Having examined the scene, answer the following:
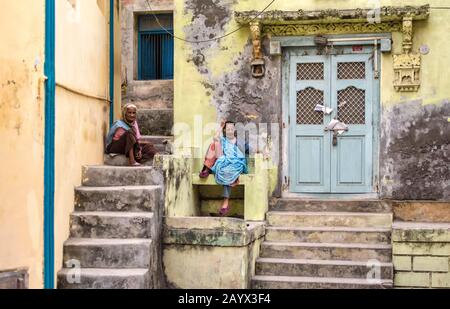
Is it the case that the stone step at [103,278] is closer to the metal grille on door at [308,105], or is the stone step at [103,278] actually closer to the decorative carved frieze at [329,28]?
the metal grille on door at [308,105]

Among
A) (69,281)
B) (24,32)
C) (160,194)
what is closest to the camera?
(24,32)

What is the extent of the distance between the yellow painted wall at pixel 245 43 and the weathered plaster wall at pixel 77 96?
1109 millimetres

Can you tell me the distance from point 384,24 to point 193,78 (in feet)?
9.41

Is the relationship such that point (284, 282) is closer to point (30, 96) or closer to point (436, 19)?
point (30, 96)

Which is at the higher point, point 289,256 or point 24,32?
point 24,32

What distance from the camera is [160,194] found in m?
7.64

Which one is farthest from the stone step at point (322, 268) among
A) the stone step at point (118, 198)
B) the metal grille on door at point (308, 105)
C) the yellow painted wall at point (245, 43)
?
the yellow painted wall at point (245, 43)

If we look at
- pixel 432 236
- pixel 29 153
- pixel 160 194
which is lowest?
pixel 432 236

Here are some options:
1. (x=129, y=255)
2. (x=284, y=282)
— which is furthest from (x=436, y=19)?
(x=129, y=255)

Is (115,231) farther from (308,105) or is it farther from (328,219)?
(308,105)

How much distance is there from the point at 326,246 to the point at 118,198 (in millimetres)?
2709

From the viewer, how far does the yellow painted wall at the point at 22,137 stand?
19.4 ft

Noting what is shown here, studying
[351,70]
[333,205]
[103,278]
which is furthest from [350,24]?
[103,278]

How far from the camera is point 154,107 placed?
35.4 feet
